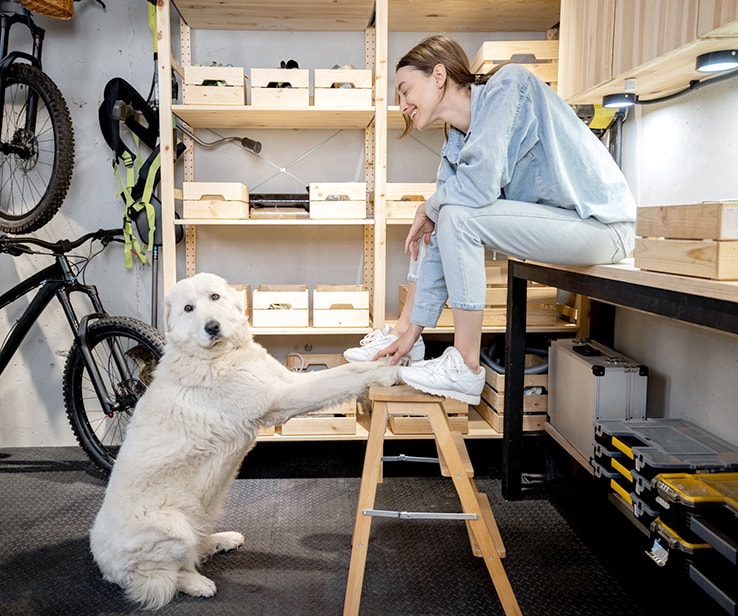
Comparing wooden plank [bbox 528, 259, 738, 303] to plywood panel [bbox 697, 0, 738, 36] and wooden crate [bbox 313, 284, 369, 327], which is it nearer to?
plywood panel [bbox 697, 0, 738, 36]

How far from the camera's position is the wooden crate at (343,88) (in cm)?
285

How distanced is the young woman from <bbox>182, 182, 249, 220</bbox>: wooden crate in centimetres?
117

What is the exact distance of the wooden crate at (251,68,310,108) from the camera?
284 centimetres

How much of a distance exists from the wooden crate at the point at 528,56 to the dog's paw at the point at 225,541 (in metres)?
2.18

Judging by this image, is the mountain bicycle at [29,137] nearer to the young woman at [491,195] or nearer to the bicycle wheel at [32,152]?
the bicycle wheel at [32,152]

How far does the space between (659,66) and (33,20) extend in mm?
2906

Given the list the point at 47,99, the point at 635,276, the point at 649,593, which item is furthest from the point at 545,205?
the point at 47,99

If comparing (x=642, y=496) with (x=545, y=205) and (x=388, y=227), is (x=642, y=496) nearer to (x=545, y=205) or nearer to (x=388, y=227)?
(x=545, y=205)

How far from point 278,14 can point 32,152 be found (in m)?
1.39

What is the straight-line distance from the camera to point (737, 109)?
1.94 meters

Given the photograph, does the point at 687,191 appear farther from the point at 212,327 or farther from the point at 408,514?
the point at 212,327

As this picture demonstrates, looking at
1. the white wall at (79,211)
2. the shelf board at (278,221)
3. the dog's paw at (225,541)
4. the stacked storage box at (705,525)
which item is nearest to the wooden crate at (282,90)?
the shelf board at (278,221)

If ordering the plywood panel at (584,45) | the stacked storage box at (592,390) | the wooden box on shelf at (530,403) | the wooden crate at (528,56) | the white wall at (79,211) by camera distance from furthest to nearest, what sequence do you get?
the white wall at (79,211)
the wooden box on shelf at (530,403)
the wooden crate at (528,56)
the stacked storage box at (592,390)
the plywood panel at (584,45)

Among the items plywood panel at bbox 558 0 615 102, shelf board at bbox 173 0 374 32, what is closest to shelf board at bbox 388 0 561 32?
shelf board at bbox 173 0 374 32
